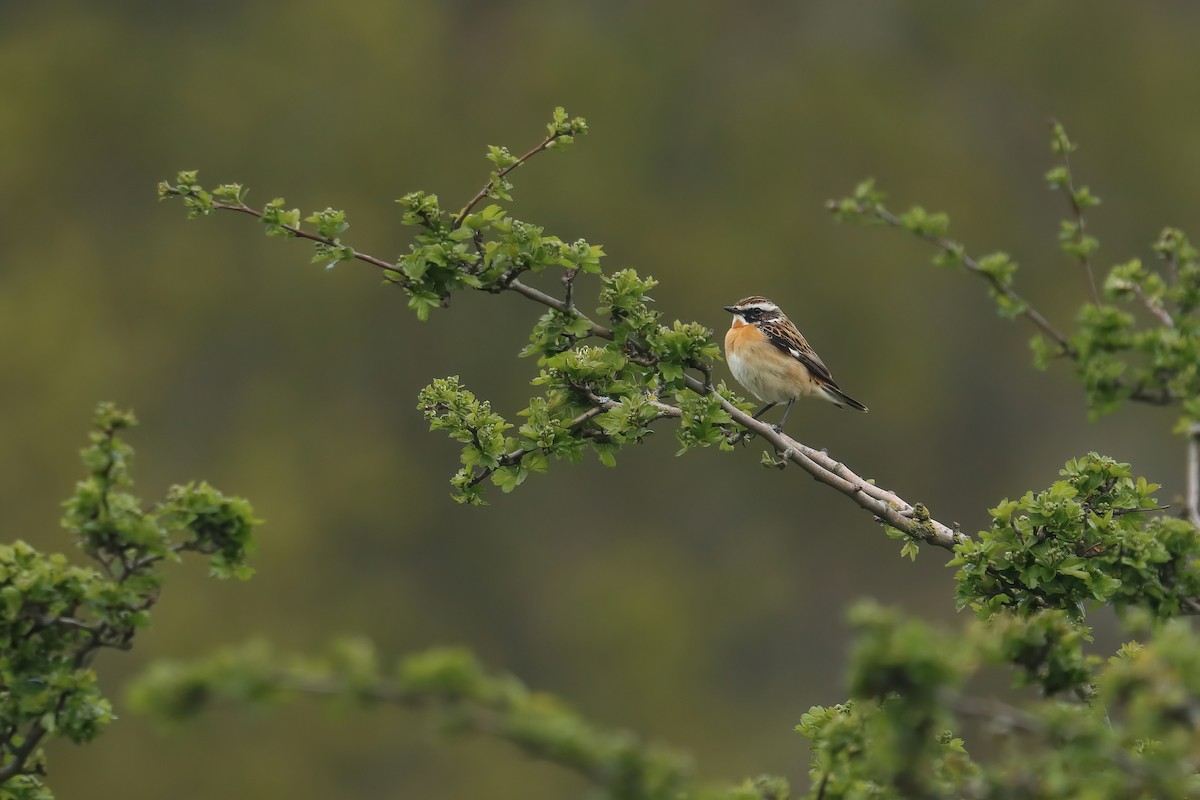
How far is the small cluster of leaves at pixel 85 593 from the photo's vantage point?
6211 millimetres

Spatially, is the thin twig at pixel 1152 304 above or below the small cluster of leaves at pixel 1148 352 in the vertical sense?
above

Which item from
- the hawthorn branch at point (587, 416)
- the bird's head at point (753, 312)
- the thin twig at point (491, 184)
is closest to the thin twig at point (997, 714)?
the hawthorn branch at point (587, 416)

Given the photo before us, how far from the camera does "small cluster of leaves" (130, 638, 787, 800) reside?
4793mm

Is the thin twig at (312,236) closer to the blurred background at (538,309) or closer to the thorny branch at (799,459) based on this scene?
the thorny branch at (799,459)

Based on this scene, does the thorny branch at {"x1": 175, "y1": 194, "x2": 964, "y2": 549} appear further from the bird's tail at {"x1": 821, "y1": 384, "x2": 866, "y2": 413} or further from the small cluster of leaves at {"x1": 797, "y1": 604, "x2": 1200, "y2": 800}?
the bird's tail at {"x1": 821, "y1": 384, "x2": 866, "y2": 413}

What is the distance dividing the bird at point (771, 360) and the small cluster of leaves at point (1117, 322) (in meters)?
6.25

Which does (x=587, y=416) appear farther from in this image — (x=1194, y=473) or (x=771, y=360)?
(x=771, y=360)

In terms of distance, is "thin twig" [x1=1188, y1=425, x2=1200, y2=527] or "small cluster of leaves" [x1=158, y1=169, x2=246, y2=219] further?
"small cluster of leaves" [x1=158, y1=169, x2=246, y2=219]

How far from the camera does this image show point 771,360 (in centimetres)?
1309

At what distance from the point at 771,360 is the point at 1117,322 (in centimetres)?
696

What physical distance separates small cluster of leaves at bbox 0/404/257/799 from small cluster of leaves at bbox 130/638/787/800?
135cm

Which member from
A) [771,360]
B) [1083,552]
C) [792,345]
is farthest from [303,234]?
[792,345]

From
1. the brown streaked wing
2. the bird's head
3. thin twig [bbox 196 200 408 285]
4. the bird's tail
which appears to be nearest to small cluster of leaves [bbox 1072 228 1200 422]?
thin twig [bbox 196 200 408 285]

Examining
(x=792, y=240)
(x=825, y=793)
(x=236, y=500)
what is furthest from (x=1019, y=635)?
(x=792, y=240)
